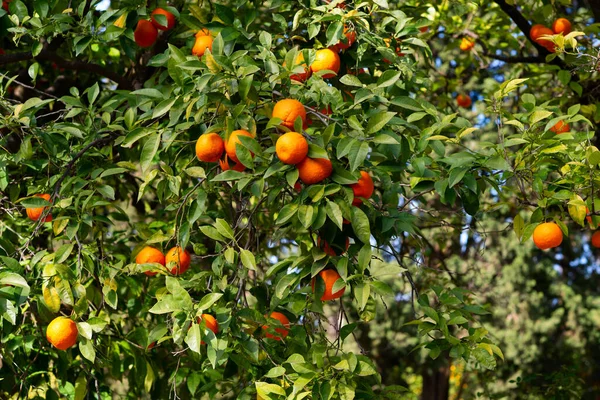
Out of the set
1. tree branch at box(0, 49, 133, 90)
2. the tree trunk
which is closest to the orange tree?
tree branch at box(0, 49, 133, 90)

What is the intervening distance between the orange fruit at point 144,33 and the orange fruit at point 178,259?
78 cm

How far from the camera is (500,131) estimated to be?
197cm

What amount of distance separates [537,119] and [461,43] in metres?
2.33

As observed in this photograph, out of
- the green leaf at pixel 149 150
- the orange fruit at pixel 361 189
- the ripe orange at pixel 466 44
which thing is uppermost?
the green leaf at pixel 149 150

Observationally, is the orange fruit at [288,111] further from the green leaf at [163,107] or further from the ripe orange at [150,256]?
the ripe orange at [150,256]

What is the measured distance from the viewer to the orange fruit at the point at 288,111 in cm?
168

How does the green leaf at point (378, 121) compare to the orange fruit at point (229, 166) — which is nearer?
the green leaf at point (378, 121)

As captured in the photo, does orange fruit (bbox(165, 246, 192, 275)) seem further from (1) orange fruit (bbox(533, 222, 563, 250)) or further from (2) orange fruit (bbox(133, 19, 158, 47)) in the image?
(1) orange fruit (bbox(533, 222, 563, 250))

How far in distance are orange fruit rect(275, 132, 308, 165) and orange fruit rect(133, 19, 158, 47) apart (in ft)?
3.19

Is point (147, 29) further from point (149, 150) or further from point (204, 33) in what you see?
point (149, 150)

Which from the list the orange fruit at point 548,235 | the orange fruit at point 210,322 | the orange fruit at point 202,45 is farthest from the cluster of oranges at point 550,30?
the orange fruit at point 210,322

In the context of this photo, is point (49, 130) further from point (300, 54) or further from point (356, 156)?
point (356, 156)

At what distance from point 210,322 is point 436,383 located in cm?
748

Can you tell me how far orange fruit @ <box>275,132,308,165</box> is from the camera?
159 cm
